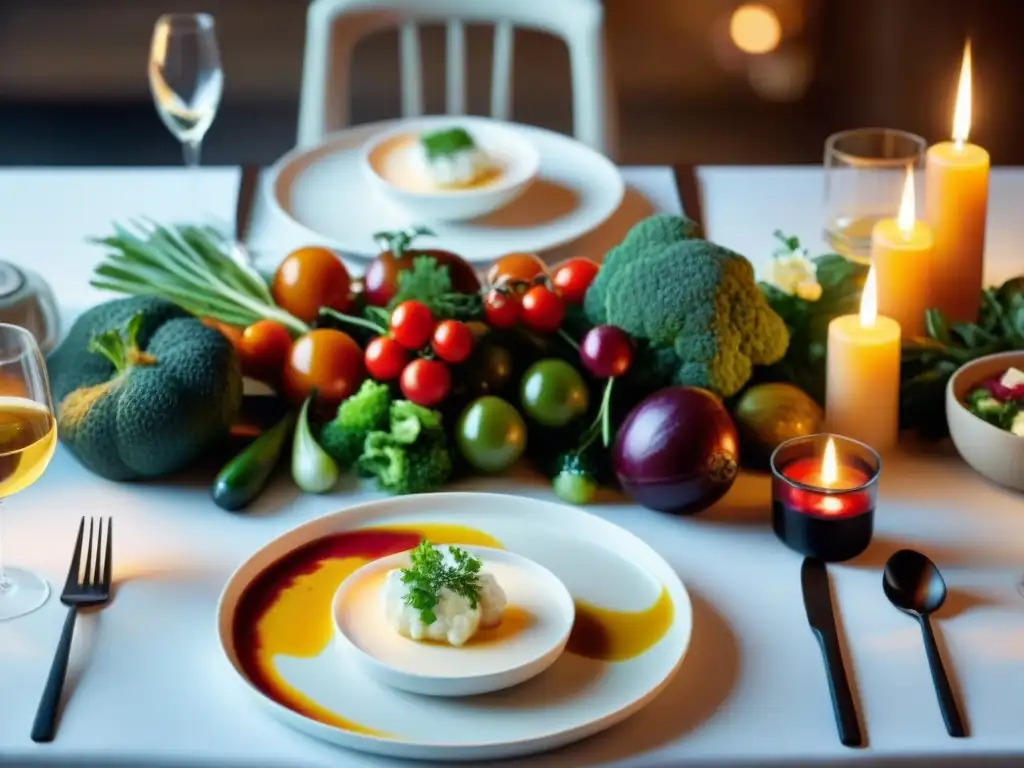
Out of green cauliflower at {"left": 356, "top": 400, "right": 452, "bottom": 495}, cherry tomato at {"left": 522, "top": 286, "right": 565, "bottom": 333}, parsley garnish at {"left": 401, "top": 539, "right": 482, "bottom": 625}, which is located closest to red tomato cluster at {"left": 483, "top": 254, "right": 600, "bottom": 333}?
cherry tomato at {"left": 522, "top": 286, "right": 565, "bottom": 333}

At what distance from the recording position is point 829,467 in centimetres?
118

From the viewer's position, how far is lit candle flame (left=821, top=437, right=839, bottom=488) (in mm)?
1176

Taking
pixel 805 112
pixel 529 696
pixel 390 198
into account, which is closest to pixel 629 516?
pixel 529 696

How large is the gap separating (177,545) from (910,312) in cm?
70

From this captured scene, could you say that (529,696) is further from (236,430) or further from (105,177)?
(105,177)


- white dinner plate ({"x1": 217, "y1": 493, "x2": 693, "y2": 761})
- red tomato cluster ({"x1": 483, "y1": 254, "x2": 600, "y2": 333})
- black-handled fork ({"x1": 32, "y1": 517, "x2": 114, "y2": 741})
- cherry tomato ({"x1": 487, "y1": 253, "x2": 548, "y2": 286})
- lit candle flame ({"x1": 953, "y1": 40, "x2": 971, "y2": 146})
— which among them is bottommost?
white dinner plate ({"x1": 217, "y1": 493, "x2": 693, "y2": 761})

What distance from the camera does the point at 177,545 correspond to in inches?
46.5

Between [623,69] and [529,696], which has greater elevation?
[529,696]

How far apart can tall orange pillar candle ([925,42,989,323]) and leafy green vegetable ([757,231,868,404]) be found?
97 mm

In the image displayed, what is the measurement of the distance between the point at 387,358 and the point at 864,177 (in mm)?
654

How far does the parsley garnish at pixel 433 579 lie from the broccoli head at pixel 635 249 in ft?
1.15

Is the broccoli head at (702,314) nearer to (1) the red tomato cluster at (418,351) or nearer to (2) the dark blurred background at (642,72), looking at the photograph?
(1) the red tomato cluster at (418,351)

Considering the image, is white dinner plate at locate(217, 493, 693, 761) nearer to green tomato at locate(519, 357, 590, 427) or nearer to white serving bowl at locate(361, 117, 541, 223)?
green tomato at locate(519, 357, 590, 427)

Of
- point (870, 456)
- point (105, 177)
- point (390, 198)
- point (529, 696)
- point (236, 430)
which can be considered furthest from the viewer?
point (105, 177)
